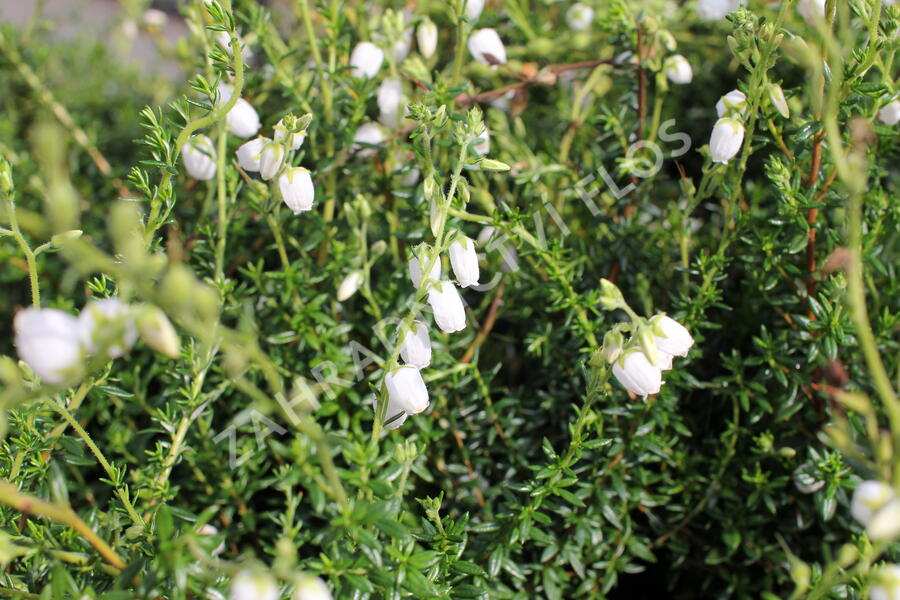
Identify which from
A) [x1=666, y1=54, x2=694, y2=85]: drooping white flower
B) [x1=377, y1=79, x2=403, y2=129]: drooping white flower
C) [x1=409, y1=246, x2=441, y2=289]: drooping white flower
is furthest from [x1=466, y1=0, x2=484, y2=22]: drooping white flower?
[x1=409, y1=246, x2=441, y2=289]: drooping white flower

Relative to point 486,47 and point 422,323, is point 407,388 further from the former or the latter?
point 486,47

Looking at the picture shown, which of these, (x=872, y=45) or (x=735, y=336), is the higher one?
(x=872, y=45)

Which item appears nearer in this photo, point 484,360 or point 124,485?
point 124,485

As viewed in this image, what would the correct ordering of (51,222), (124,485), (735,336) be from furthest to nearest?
(735,336) < (124,485) < (51,222)

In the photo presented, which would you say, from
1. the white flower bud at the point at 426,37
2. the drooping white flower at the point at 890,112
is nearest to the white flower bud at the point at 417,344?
the white flower bud at the point at 426,37

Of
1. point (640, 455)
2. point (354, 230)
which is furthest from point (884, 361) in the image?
point (354, 230)

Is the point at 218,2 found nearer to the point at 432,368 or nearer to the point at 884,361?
the point at 432,368

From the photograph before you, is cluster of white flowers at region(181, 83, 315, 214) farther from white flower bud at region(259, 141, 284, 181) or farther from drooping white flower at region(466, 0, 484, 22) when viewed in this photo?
drooping white flower at region(466, 0, 484, 22)
